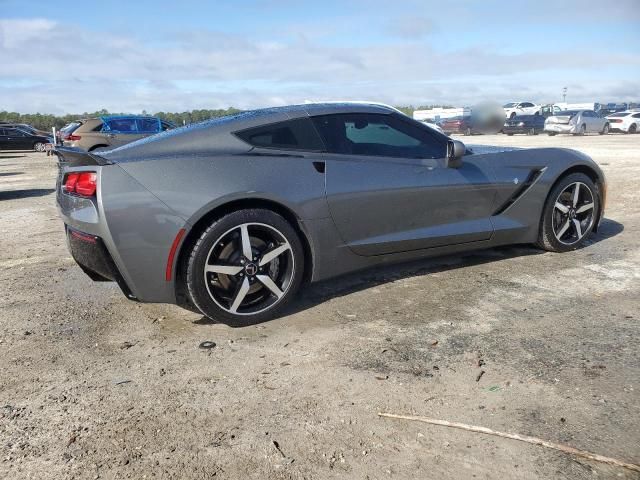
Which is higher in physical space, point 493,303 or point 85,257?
point 85,257

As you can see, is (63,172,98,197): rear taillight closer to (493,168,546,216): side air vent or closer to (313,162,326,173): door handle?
(313,162,326,173): door handle

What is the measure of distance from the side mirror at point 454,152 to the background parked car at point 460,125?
92.8 ft

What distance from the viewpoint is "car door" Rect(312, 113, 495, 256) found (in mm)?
3859

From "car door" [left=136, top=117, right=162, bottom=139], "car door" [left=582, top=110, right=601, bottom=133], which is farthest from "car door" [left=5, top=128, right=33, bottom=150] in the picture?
"car door" [left=582, top=110, right=601, bottom=133]

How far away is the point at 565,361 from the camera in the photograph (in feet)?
9.64

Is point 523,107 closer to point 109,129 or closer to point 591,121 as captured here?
point 591,121

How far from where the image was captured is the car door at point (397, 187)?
152 inches

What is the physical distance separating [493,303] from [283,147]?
1.78 m

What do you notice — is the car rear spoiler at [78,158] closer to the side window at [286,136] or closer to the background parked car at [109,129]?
the side window at [286,136]

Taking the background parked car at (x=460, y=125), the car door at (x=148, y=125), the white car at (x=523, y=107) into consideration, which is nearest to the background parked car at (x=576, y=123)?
the background parked car at (x=460, y=125)

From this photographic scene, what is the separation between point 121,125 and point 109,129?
38 cm

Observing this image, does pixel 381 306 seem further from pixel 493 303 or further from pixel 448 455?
pixel 448 455

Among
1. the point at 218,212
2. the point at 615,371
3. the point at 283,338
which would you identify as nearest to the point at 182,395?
the point at 283,338

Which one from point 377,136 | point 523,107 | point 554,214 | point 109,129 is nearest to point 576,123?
point 523,107
